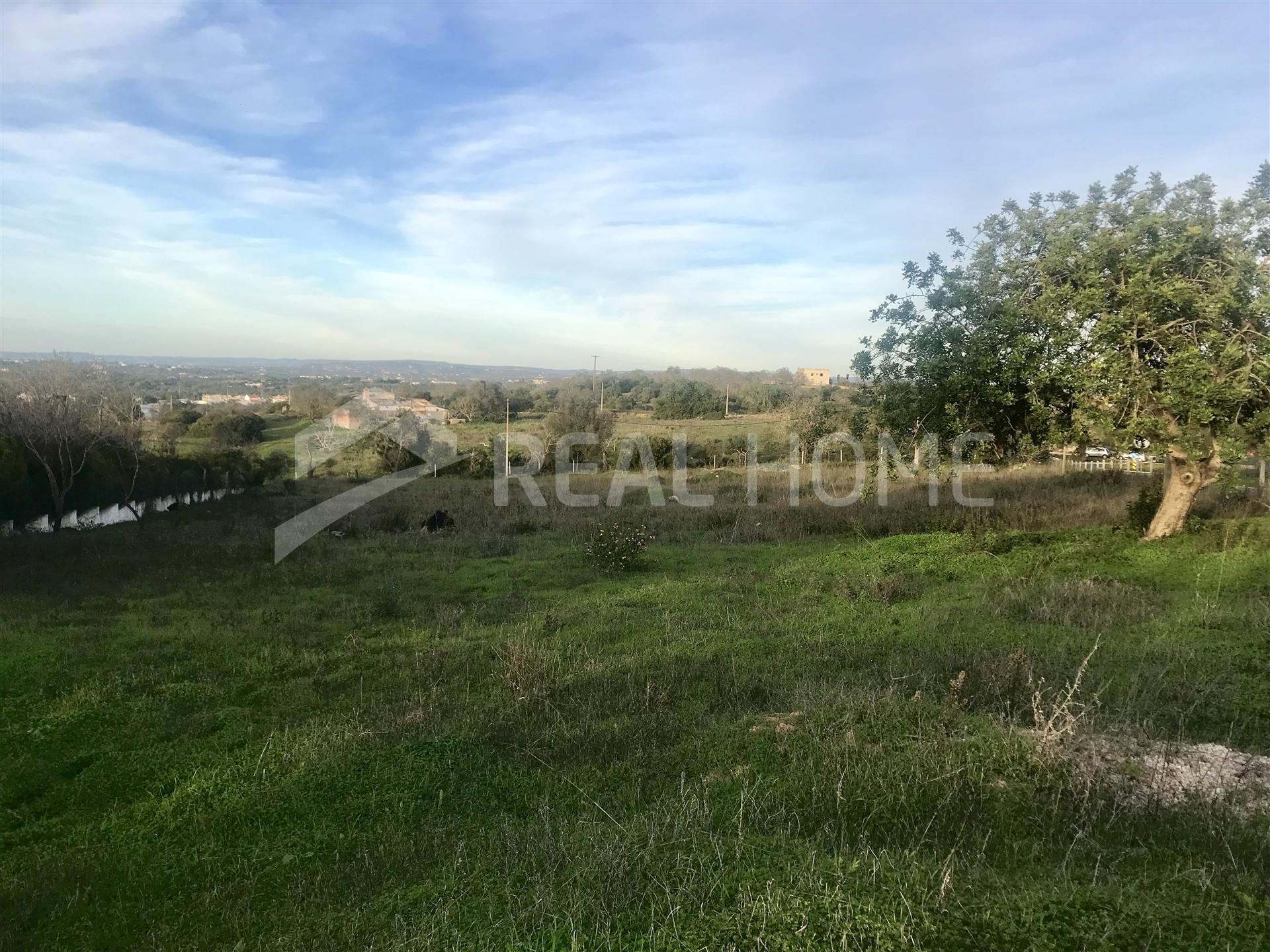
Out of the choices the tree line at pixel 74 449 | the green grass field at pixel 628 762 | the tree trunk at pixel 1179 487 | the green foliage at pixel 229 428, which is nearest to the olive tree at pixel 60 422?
the tree line at pixel 74 449

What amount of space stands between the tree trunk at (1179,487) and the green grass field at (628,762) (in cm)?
86

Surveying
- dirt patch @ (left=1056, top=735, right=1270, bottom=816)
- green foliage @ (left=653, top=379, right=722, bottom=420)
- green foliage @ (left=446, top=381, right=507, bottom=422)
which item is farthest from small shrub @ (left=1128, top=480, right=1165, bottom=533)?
green foliage @ (left=653, top=379, right=722, bottom=420)

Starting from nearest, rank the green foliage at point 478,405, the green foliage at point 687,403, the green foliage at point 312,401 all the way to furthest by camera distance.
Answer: the green foliage at point 312,401
the green foliage at point 478,405
the green foliage at point 687,403

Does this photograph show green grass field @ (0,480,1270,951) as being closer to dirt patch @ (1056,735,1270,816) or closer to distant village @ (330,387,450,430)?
dirt patch @ (1056,735,1270,816)

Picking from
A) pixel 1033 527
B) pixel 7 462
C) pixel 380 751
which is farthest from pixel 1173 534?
pixel 7 462

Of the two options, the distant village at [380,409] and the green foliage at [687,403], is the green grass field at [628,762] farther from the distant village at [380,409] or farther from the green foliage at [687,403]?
the green foliage at [687,403]

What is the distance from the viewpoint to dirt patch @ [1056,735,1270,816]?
330 cm

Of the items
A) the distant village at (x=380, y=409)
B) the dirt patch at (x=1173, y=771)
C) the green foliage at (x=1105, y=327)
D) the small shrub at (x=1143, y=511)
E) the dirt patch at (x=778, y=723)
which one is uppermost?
the green foliage at (x=1105, y=327)

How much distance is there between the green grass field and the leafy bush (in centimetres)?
118

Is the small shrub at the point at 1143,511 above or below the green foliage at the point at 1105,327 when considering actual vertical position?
below

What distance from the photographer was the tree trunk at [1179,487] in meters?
9.51

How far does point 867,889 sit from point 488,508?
16352mm

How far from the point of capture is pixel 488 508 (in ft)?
59.7

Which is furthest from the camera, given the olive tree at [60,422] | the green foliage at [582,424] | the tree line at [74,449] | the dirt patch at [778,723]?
the green foliage at [582,424]
